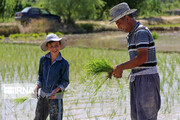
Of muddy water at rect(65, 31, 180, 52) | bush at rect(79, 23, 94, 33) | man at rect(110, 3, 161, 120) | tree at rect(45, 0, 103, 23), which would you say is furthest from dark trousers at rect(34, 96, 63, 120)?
bush at rect(79, 23, 94, 33)

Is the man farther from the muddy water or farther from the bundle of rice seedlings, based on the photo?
the muddy water

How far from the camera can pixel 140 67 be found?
119 inches

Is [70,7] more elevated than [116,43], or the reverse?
[70,7]

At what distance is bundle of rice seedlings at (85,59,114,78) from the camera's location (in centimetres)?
344


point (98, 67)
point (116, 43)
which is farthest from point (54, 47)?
point (116, 43)

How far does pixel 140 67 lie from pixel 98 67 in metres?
0.61

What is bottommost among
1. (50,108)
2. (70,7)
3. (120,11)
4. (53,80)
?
(50,108)

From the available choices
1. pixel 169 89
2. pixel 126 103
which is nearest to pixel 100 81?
pixel 126 103

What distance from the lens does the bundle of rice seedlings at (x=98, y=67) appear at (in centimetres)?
344

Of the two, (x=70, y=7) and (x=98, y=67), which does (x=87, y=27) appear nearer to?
(x=70, y=7)

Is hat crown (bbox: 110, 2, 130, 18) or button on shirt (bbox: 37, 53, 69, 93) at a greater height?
hat crown (bbox: 110, 2, 130, 18)

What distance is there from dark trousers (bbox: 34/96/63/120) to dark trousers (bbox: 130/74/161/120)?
2.14 feet

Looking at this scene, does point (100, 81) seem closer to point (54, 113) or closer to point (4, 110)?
point (54, 113)

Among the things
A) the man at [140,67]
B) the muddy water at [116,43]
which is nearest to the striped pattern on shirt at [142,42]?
the man at [140,67]
